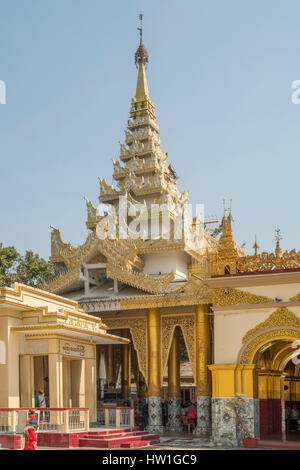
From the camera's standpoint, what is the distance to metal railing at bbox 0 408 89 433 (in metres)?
14.6

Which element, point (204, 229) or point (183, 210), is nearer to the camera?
point (183, 210)

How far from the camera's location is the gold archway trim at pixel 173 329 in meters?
20.4

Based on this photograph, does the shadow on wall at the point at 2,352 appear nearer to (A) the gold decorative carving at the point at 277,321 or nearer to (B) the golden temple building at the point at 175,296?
(B) the golden temple building at the point at 175,296

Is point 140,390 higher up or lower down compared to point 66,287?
lower down

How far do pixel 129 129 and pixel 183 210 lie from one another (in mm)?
5215

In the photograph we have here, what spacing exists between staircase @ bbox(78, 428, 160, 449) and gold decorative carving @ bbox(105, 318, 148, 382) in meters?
3.65

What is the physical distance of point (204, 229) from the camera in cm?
2566

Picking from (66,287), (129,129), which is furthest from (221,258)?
(129,129)

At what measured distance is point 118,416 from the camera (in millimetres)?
16844

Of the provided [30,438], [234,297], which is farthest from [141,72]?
[30,438]

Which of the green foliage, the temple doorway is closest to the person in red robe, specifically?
the temple doorway

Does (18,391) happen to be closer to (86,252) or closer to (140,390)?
(86,252)

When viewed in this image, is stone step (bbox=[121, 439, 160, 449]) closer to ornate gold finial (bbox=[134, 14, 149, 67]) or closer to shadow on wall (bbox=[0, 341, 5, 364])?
shadow on wall (bbox=[0, 341, 5, 364])

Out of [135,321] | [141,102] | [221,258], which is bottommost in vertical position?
[135,321]
